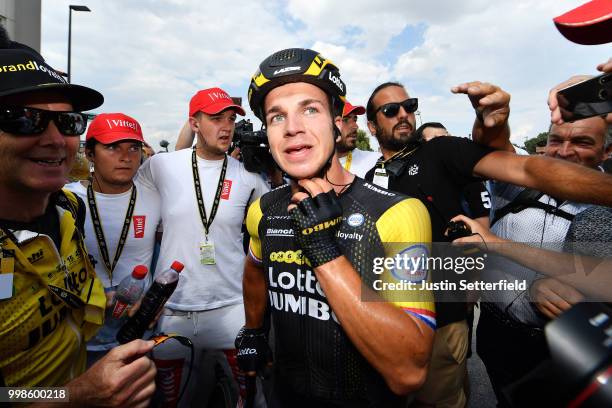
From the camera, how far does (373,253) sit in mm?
1768

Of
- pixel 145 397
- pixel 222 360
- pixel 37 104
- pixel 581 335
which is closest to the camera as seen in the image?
pixel 581 335

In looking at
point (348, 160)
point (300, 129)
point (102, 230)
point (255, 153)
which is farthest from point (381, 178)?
point (102, 230)

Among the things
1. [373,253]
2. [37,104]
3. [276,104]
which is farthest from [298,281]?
[37,104]

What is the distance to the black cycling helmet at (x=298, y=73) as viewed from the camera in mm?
2055

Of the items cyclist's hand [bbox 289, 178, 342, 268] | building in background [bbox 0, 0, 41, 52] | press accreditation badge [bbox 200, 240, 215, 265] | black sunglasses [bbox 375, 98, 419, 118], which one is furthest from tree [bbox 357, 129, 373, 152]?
cyclist's hand [bbox 289, 178, 342, 268]

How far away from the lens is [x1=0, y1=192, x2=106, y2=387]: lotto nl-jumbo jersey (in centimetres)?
168

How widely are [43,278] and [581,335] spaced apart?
7.51ft

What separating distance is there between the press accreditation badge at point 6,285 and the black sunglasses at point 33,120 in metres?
0.74

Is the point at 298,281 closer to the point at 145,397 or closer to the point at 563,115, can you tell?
the point at 145,397

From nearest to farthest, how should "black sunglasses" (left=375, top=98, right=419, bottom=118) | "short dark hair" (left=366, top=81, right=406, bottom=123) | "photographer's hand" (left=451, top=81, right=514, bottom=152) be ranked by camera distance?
"photographer's hand" (left=451, top=81, right=514, bottom=152) < "black sunglasses" (left=375, top=98, right=419, bottom=118) < "short dark hair" (left=366, top=81, right=406, bottom=123)

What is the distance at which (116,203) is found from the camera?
11.8 ft

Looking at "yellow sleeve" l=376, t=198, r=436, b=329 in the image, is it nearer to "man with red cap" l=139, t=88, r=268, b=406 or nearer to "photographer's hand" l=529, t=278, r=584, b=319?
"photographer's hand" l=529, t=278, r=584, b=319

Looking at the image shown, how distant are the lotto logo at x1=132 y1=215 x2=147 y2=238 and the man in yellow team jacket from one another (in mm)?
1346

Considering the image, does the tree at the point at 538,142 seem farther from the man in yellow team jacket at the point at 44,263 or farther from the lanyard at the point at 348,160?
the man in yellow team jacket at the point at 44,263
